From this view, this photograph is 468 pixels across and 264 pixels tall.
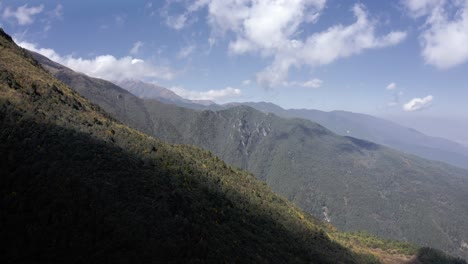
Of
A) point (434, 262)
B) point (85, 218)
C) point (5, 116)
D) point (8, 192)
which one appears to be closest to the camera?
point (8, 192)

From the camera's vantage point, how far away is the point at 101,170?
34.1 meters

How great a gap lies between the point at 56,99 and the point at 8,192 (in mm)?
33569

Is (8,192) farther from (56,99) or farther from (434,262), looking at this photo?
(434,262)

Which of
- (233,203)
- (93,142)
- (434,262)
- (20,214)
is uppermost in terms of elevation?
(93,142)

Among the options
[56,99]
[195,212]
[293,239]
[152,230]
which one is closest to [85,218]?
[152,230]

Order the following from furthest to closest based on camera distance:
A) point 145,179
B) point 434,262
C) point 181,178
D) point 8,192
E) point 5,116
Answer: point 434,262, point 181,178, point 145,179, point 5,116, point 8,192

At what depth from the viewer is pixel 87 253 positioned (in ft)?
62.3

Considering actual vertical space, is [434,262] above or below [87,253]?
below

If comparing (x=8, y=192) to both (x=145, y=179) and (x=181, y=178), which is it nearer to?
(x=145, y=179)

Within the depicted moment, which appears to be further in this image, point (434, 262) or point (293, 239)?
point (434, 262)

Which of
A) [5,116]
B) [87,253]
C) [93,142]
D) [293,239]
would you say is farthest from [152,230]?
[293,239]

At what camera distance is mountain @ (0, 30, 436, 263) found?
63.8 ft

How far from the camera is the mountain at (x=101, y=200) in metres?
19.4

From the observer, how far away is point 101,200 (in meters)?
27.3
